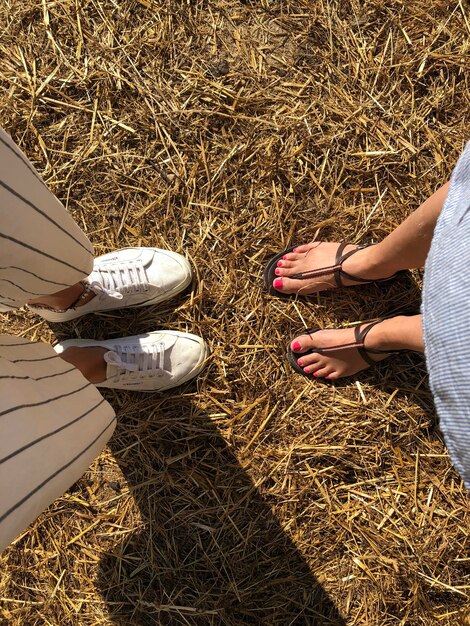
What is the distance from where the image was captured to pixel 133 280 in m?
1.51

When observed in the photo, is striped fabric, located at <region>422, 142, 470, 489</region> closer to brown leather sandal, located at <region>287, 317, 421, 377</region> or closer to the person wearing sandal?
the person wearing sandal

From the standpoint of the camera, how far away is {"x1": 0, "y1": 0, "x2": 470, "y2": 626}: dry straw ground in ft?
4.97

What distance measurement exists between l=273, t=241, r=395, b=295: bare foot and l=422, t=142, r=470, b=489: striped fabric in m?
0.73

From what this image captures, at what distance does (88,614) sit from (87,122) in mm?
1637

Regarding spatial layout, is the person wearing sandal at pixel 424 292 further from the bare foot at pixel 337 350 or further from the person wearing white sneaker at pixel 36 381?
the person wearing white sneaker at pixel 36 381

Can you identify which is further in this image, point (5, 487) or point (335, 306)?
point (335, 306)

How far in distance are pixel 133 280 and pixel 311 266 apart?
57 cm

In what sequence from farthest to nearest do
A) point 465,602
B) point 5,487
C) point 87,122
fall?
point 87,122 < point 465,602 < point 5,487

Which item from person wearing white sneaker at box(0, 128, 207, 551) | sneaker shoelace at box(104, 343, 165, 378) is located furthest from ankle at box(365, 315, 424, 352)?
person wearing white sneaker at box(0, 128, 207, 551)

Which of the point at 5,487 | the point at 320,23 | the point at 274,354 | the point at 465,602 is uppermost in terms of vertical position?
the point at 320,23

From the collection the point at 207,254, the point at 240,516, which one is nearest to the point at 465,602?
the point at 240,516

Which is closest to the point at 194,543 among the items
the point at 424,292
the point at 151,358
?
the point at 151,358

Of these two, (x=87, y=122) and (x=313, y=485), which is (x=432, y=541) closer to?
(x=313, y=485)

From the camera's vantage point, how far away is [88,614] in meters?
1.55
